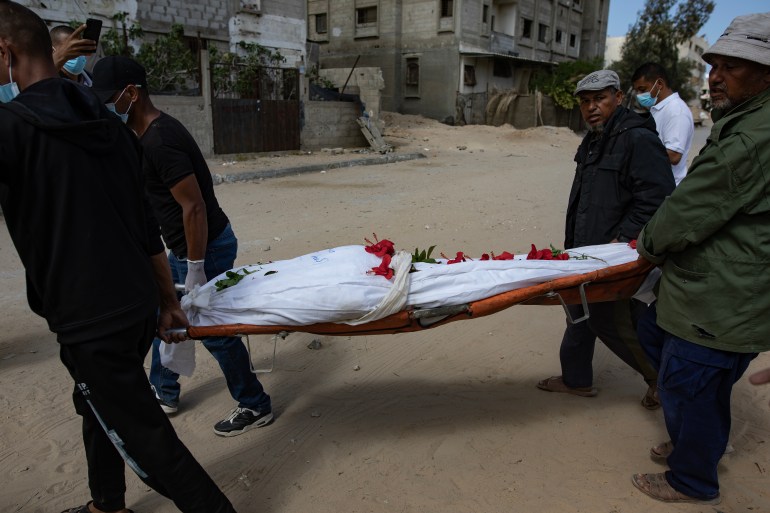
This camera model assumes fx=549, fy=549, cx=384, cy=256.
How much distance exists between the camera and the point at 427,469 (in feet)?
9.03

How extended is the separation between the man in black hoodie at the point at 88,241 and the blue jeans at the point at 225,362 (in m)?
0.84

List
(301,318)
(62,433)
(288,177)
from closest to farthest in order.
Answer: (301,318), (62,433), (288,177)

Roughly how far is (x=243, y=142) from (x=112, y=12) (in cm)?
536

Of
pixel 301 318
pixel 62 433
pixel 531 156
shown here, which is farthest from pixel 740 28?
pixel 531 156

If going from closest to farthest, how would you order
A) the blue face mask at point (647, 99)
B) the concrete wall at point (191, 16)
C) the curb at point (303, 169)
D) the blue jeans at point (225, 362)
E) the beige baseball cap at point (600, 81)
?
the blue jeans at point (225, 362) → the beige baseball cap at point (600, 81) → the blue face mask at point (647, 99) → the curb at point (303, 169) → the concrete wall at point (191, 16)

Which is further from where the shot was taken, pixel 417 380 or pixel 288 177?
pixel 288 177

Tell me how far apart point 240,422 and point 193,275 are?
874mm

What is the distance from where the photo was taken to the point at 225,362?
2.93 metres

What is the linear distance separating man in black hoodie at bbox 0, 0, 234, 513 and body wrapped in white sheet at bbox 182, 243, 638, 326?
43cm

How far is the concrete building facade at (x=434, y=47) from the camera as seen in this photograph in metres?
29.0

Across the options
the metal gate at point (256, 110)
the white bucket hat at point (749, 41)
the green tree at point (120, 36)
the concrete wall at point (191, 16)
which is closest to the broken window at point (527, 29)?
the concrete wall at point (191, 16)

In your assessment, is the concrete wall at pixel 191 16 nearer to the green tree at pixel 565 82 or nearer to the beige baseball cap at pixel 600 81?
the beige baseball cap at pixel 600 81

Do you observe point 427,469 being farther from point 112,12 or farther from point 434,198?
point 112,12

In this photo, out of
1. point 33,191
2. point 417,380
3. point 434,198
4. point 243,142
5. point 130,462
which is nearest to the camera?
point 33,191
